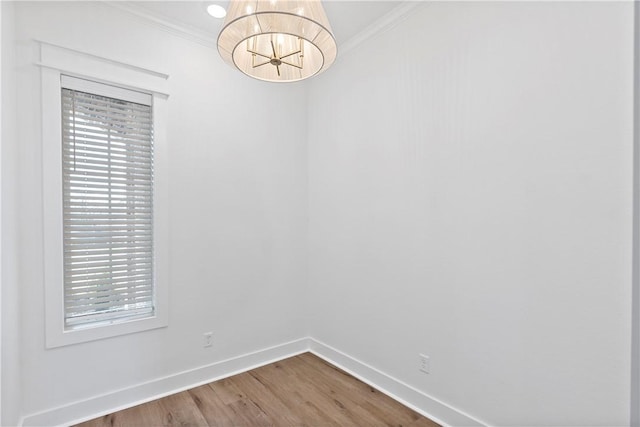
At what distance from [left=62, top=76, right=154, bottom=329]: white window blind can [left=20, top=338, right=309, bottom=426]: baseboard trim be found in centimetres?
50

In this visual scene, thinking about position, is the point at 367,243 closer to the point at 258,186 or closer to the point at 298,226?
the point at 298,226

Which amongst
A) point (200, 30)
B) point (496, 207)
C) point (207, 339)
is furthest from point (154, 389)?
point (200, 30)

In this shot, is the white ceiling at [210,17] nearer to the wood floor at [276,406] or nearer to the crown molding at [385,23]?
the crown molding at [385,23]

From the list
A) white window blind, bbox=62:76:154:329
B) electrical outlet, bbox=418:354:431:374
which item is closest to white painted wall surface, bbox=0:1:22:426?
white window blind, bbox=62:76:154:329

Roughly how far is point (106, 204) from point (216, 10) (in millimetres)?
1555

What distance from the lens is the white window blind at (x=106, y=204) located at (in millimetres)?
2051

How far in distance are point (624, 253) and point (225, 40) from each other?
1994 mm

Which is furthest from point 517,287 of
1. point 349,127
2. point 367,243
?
point 349,127

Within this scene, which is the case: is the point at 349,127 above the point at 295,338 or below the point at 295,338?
above

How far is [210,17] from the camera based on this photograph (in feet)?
7.65

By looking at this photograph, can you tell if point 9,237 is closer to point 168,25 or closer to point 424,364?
point 168,25

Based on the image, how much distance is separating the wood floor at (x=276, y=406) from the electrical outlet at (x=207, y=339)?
11.8 inches

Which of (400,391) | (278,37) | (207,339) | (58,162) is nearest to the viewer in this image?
(278,37)

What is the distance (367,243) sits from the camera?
2.57 metres
